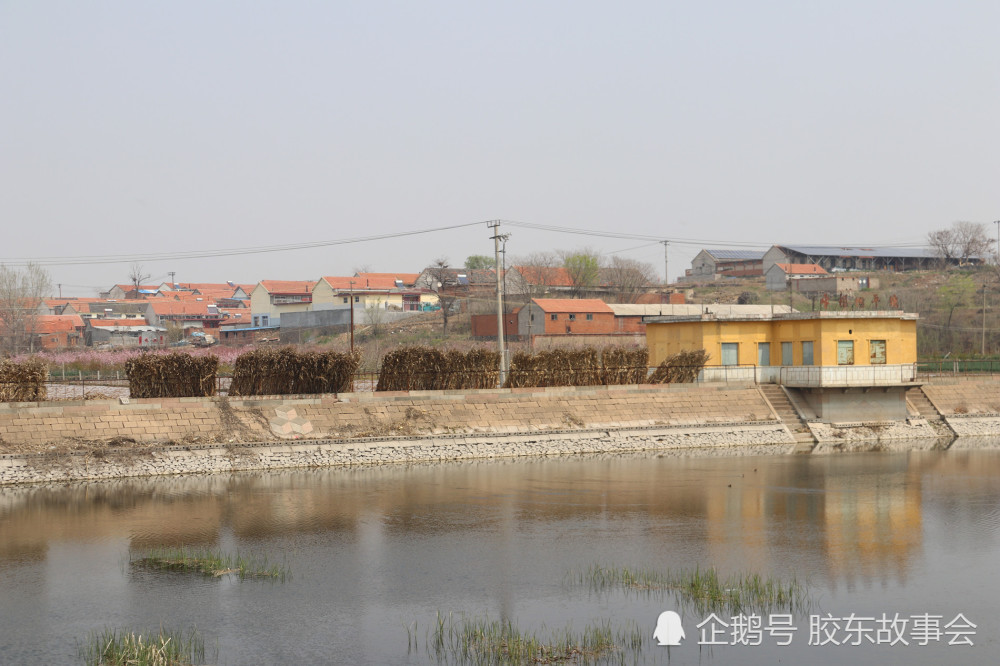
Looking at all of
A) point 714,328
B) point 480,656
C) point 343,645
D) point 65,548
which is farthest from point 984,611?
point 714,328

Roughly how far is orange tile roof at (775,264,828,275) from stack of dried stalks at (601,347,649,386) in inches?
2376

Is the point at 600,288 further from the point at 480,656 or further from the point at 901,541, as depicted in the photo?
the point at 480,656

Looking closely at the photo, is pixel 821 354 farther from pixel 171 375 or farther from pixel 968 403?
pixel 171 375

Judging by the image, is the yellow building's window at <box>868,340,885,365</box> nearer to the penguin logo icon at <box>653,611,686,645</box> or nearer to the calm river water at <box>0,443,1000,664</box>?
the calm river water at <box>0,443,1000,664</box>

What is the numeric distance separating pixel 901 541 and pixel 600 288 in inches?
3114

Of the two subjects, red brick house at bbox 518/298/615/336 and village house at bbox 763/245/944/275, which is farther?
village house at bbox 763/245/944/275

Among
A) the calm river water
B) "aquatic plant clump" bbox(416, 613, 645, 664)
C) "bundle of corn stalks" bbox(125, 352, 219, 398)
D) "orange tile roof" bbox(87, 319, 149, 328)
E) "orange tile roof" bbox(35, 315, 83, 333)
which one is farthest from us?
"orange tile roof" bbox(87, 319, 149, 328)

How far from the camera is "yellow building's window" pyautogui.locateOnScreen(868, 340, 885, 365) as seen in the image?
138 ft

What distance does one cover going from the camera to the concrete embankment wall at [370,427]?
98.5ft

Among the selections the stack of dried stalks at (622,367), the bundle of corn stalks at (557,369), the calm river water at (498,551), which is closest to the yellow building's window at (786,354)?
the stack of dried stalks at (622,367)

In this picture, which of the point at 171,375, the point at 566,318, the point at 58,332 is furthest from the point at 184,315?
the point at 171,375

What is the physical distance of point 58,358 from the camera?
70062 mm

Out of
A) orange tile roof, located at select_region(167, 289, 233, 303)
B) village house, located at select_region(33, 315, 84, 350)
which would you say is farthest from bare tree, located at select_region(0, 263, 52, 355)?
orange tile roof, located at select_region(167, 289, 233, 303)

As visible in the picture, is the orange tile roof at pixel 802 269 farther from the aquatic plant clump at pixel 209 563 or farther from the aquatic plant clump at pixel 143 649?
the aquatic plant clump at pixel 143 649
